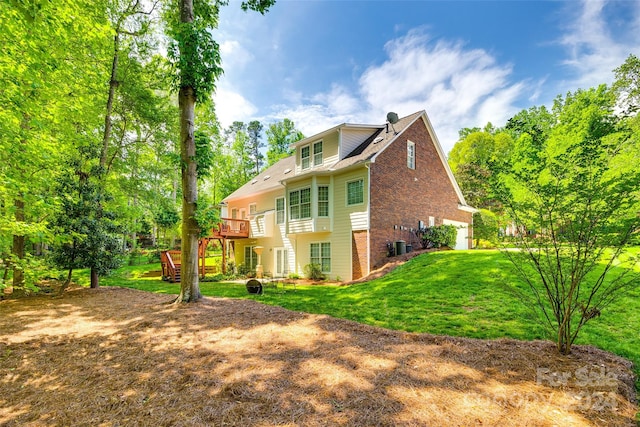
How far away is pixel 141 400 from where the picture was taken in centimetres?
323

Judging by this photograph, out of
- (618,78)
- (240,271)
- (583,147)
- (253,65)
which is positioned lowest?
(240,271)

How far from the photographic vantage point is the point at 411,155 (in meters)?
15.7

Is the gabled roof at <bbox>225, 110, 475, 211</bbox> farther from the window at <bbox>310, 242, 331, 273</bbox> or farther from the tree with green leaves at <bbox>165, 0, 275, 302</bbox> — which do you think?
the tree with green leaves at <bbox>165, 0, 275, 302</bbox>

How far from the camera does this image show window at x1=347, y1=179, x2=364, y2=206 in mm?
13564

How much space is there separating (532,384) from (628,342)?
2.89 meters

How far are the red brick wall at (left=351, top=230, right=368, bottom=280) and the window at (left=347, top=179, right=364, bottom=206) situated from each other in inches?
58.5

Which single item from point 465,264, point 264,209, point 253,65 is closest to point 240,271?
point 264,209

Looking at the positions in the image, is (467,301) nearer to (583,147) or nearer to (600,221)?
(600,221)

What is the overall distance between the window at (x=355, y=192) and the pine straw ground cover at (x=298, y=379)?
8.34m

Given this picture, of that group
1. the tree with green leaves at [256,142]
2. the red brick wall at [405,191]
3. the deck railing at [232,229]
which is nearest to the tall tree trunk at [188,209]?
the red brick wall at [405,191]

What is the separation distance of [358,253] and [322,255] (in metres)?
2.39

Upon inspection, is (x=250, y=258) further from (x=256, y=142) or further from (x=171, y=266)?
(x=256, y=142)

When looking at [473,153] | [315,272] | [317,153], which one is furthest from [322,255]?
[473,153]

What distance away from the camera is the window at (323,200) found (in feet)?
48.6
